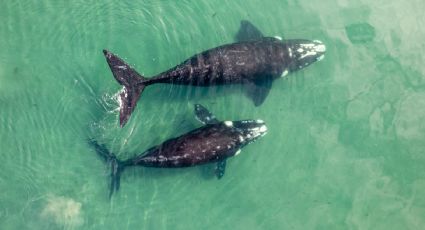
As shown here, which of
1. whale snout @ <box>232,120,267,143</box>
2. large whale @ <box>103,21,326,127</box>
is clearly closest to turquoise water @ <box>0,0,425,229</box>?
large whale @ <box>103,21,326,127</box>

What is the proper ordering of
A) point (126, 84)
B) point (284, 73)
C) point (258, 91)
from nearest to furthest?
point (126, 84)
point (258, 91)
point (284, 73)

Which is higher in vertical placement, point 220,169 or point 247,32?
point 247,32

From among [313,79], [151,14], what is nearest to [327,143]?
[313,79]

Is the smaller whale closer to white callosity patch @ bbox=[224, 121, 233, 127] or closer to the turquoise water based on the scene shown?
white callosity patch @ bbox=[224, 121, 233, 127]

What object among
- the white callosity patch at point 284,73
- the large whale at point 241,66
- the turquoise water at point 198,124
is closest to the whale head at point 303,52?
the large whale at point 241,66

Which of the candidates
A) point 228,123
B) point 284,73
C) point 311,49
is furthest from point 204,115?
point 311,49

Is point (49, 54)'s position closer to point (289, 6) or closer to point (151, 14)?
point (151, 14)

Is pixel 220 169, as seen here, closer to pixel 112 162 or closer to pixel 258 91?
pixel 258 91
